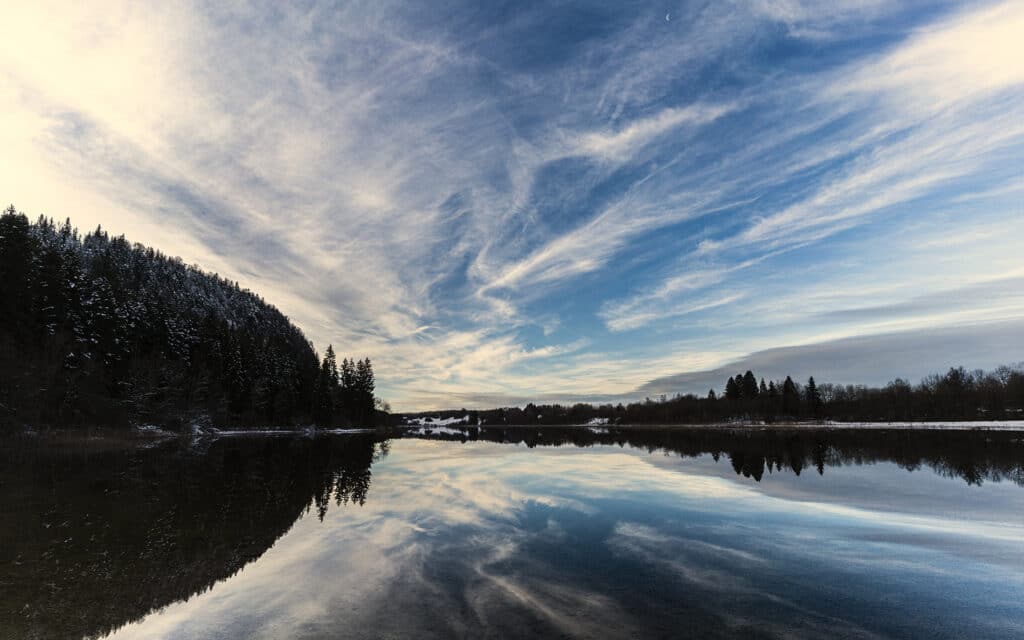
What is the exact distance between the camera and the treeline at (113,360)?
60719 millimetres

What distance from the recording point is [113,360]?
81.9 meters

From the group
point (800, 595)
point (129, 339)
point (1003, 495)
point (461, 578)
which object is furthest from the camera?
point (129, 339)

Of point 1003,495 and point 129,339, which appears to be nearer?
point 1003,495

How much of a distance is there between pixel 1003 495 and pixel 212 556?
33.9 meters

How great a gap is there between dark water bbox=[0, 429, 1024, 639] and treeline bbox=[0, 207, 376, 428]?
43969mm

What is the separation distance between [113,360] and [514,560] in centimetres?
9624

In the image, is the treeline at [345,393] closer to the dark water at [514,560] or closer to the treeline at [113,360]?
the treeline at [113,360]

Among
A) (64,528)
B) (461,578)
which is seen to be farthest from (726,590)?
(64,528)

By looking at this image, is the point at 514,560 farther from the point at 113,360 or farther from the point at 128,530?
the point at 113,360

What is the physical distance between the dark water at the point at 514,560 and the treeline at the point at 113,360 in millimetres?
43969

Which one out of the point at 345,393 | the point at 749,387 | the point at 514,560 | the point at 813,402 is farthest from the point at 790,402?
the point at 514,560

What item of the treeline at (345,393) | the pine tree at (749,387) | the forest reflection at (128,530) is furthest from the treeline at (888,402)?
the forest reflection at (128,530)

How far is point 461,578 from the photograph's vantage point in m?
11.8

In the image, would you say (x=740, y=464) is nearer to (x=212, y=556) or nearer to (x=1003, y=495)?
(x=1003, y=495)
